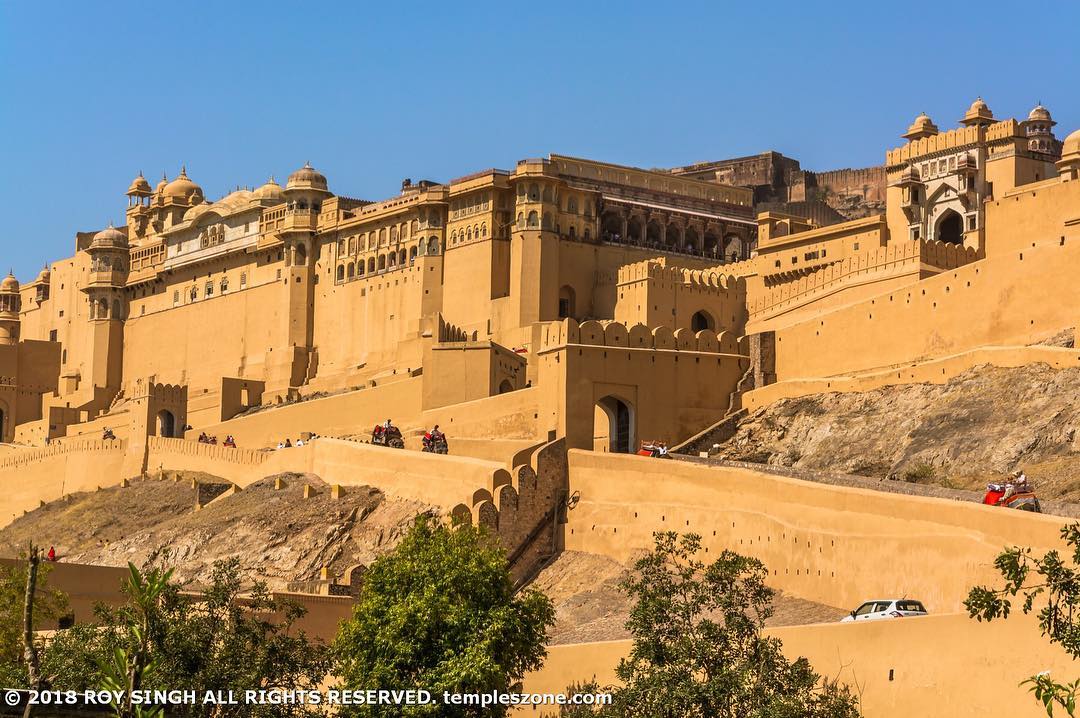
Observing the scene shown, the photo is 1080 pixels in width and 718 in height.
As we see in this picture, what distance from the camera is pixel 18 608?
30781 mm

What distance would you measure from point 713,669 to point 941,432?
17390 millimetres

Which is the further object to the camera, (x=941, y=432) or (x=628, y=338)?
(x=628, y=338)

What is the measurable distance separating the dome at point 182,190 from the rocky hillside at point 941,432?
138ft

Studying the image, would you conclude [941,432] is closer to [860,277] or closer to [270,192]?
[860,277]

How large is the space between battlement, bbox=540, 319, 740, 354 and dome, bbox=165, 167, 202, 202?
131ft

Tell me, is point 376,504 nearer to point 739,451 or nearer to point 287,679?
point 739,451

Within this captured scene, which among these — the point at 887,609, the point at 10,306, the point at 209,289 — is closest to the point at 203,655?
the point at 887,609

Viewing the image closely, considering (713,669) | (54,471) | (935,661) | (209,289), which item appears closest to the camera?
(935,661)

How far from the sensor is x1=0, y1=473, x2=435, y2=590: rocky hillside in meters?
41.0

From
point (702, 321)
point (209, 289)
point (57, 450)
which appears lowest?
point (57, 450)

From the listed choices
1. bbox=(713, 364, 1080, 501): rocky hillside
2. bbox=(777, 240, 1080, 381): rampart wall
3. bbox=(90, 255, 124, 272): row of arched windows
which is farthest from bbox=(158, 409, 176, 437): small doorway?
bbox=(90, 255, 124, 272): row of arched windows

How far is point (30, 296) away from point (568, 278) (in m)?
35.1

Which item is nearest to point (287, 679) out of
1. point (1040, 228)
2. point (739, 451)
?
point (739, 451)

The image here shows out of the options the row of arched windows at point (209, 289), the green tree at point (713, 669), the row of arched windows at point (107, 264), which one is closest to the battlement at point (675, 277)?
the row of arched windows at point (209, 289)
